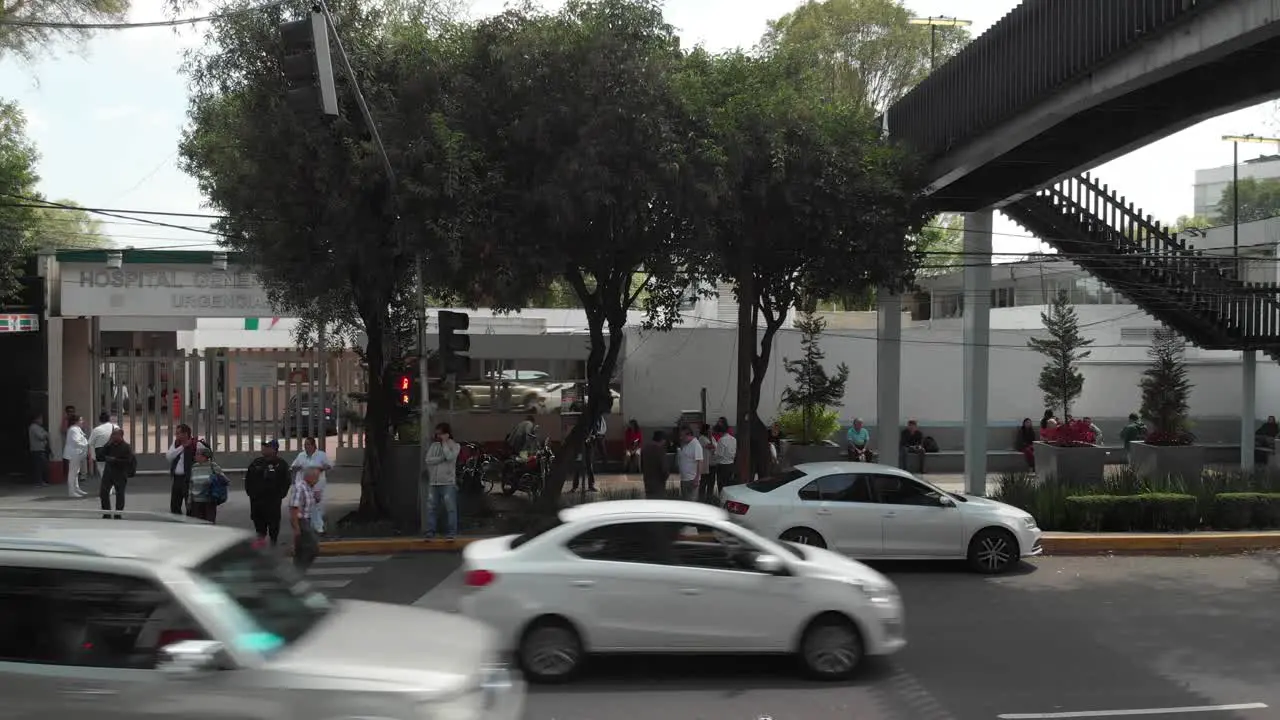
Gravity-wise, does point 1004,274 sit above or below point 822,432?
above

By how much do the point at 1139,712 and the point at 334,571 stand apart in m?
9.61

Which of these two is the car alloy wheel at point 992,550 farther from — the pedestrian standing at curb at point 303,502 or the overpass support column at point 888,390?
the pedestrian standing at curb at point 303,502

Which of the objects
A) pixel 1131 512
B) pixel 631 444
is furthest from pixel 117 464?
pixel 1131 512

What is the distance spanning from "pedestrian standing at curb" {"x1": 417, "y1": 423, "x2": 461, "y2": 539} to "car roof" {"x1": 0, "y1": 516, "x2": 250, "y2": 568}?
363 inches

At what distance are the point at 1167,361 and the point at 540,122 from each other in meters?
14.7

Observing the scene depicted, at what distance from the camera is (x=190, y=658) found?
4.67 metres

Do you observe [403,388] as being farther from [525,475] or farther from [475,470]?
[525,475]

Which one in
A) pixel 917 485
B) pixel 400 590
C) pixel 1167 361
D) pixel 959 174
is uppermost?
pixel 959 174

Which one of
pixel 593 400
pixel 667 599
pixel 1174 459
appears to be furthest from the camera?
pixel 1174 459

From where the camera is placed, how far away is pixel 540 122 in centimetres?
1423

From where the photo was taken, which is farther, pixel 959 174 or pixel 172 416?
pixel 172 416

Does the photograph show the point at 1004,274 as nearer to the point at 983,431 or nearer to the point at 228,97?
the point at 983,431

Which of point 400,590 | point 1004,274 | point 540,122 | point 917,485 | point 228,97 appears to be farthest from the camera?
point 1004,274

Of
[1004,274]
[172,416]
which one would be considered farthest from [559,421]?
[1004,274]
